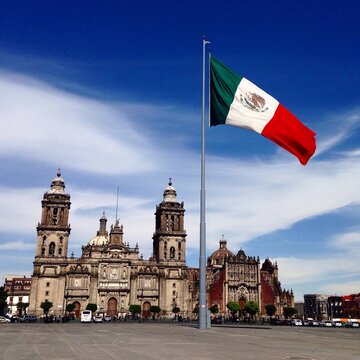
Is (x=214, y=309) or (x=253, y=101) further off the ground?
(x=253, y=101)

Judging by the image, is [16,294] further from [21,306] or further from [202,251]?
[202,251]

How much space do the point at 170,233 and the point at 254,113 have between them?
82016mm

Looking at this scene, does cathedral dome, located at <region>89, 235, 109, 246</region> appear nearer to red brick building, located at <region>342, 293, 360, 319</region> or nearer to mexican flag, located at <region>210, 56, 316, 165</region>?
red brick building, located at <region>342, 293, 360, 319</region>

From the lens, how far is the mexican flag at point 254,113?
20.4 metres

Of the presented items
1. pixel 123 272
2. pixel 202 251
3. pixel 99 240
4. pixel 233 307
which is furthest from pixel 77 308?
pixel 202 251

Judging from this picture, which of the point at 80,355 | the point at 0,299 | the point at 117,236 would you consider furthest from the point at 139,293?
the point at 80,355

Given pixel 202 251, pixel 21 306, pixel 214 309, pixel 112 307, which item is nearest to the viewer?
pixel 202 251

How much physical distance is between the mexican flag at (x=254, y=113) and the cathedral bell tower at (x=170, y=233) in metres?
80.4

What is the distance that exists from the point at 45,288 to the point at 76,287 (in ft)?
20.6

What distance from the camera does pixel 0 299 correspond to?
95.6m

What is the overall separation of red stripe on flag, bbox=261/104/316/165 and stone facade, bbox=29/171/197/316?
8233 centimetres

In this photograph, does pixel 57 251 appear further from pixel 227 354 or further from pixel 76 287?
pixel 227 354

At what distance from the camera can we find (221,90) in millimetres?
22938

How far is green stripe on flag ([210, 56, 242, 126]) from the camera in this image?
22531mm
